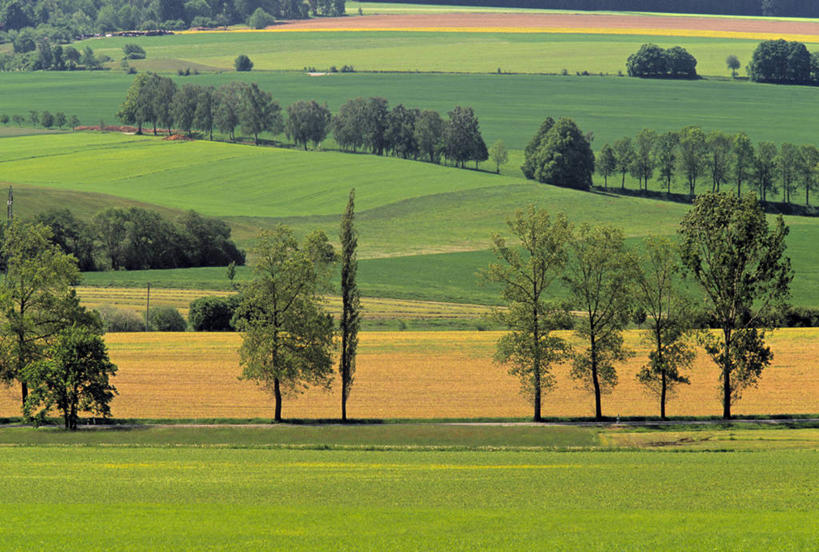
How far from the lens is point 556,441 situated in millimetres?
58375

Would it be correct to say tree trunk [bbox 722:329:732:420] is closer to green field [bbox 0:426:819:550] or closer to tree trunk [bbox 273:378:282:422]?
green field [bbox 0:426:819:550]

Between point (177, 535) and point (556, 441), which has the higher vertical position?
point (177, 535)

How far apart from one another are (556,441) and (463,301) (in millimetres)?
51175

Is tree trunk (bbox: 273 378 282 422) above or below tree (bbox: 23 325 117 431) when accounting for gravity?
below

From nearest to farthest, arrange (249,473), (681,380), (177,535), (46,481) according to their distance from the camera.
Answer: (177,535) < (46,481) < (249,473) < (681,380)

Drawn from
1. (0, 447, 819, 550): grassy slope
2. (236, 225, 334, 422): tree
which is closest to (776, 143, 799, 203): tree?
(236, 225, 334, 422): tree

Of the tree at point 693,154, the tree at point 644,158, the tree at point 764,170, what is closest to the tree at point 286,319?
the tree at point 764,170

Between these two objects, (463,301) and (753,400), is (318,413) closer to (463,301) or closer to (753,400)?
(753,400)

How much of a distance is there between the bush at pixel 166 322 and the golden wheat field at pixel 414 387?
9.65 metres

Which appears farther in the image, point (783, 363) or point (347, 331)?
point (783, 363)

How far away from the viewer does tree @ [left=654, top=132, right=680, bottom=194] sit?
577ft

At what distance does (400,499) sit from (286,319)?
28552 mm

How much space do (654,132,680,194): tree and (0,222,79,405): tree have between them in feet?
409

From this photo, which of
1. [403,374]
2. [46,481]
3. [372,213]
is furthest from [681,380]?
[372,213]
